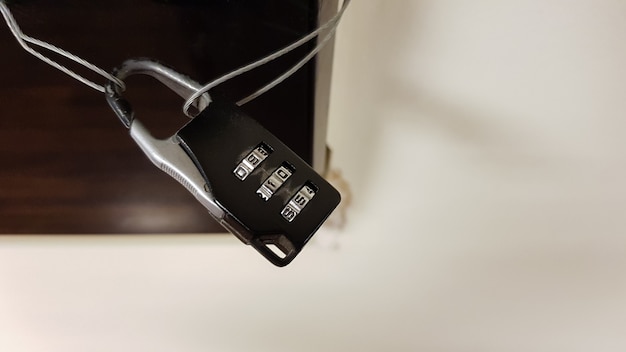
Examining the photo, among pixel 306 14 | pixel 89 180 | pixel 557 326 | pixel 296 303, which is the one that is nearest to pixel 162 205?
pixel 89 180

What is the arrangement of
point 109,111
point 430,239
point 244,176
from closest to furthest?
point 244,176
point 109,111
point 430,239

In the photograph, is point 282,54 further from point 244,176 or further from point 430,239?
point 430,239

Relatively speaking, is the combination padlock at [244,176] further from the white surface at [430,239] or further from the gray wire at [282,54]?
the white surface at [430,239]

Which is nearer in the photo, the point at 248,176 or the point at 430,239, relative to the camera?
the point at 248,176

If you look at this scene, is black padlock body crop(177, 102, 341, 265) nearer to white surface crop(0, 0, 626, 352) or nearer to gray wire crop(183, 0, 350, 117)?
gray wire crop(183, 0, 350, 117)

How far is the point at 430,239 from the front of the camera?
2.02ft

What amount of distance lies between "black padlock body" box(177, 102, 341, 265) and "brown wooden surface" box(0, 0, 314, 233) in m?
0.02

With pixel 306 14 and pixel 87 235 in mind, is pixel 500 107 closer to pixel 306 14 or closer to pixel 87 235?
pixel 306 14

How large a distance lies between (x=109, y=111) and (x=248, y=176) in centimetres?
18

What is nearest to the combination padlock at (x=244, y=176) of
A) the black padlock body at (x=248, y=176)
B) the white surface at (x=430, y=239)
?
the black padlock body at (x=248, y=176)

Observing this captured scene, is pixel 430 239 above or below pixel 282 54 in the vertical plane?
below

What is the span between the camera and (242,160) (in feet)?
1.13

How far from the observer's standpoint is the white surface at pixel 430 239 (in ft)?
1.55

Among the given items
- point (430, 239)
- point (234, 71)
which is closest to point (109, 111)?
point (234, 71)
